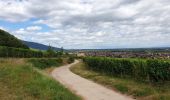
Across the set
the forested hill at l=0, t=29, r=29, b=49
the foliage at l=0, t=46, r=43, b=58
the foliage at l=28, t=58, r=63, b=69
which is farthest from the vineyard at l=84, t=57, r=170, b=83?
the forested hill at l=0, t=29, r=29, b=49

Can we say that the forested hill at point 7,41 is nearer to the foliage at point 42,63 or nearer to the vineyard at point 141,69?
the foliage at point 42,63

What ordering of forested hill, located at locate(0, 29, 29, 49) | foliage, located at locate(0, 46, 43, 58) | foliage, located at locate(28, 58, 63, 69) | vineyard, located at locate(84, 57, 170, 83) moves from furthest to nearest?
forested hill, located at locate(0, 29, 29, 49)
foliage, located at locate(0, 46, 43, 58)
foliage, located at locate(28, 58, 63, 69)
vineyard, located at locate(84, 57, 170, 83)

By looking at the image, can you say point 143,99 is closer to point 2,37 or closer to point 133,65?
point 133,65

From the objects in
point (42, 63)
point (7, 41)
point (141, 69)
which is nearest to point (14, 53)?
point (42, 63)

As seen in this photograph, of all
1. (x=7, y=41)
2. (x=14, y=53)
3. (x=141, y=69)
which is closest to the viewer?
(x=141, y=69)

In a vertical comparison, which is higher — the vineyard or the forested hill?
the forested hill

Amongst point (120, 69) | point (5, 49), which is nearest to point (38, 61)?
point (5, 49)

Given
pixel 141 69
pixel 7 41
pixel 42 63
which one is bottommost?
pixel 42 63

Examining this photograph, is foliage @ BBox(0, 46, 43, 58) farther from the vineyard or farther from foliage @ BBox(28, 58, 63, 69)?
the vineyard

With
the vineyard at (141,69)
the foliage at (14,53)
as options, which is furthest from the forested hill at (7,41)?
the vineyard at (141,69)

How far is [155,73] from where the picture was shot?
26266mm

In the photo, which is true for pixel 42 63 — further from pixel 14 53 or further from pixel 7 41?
pixel 7 41

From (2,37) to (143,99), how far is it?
293 feet

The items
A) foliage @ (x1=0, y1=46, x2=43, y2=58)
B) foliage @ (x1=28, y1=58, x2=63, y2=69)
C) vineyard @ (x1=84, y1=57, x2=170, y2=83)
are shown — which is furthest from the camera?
foliage @ (x1=0, y1=46, x2=43, y2=58)
